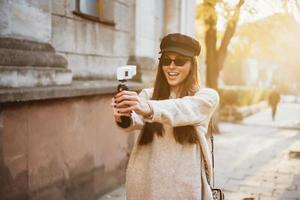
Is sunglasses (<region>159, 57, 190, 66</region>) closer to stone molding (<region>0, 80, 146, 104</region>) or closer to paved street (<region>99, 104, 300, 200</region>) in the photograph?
stone molding (<region>0, 80, 146, 104</region>)

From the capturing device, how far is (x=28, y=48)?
176 inches

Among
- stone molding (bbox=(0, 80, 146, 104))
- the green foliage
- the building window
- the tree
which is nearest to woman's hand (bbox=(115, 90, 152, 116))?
stone molding (bbox=(0, 80, 146, 104))

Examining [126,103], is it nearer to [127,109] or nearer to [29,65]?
[127,109]

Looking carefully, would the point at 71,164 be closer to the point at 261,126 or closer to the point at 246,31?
the point at 246,31

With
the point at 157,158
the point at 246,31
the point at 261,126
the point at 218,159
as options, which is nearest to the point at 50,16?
the point at 157,158

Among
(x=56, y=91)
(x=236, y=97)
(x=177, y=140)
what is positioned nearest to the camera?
(x=177, y=140)

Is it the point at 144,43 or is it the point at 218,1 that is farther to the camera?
the point at 218,1

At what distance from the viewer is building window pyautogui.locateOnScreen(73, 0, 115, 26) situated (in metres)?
5.97

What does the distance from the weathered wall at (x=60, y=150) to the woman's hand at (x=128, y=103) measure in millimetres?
2025

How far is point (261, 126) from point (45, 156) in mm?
13837

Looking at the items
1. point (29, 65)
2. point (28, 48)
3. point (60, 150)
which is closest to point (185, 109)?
point (29, 65)

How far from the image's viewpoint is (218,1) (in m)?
12.2

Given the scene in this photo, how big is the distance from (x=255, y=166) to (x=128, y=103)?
7.23 meters

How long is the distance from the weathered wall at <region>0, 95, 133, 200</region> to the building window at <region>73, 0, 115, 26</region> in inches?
48.6
